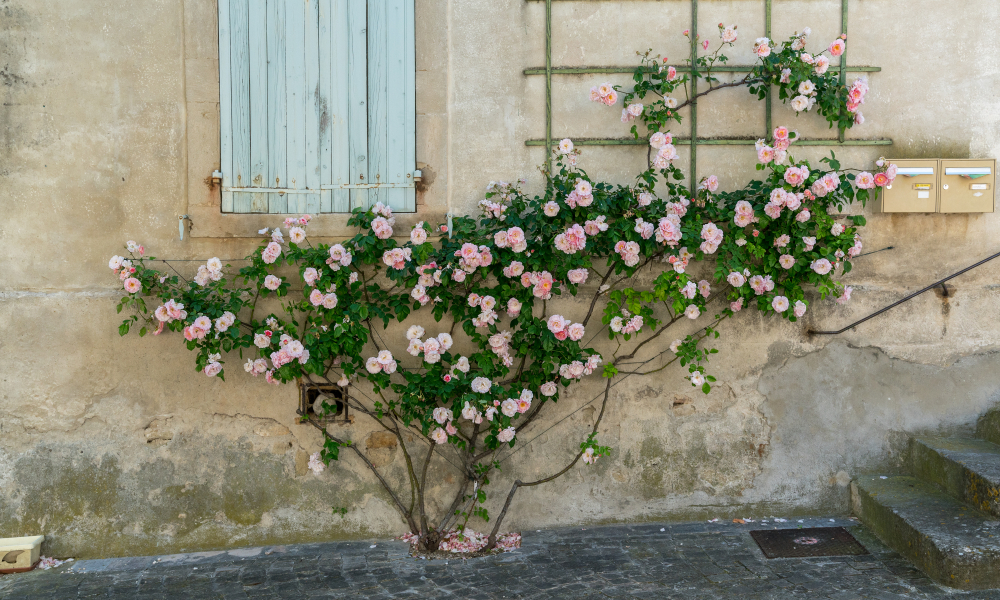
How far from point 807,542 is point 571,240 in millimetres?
2104

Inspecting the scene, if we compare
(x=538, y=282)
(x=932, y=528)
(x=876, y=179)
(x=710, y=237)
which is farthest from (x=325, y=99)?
(x=932, y=528)

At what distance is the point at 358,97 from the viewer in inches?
158

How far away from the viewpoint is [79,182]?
12.9 ft

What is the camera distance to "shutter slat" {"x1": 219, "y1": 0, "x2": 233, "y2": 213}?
13.0 feet

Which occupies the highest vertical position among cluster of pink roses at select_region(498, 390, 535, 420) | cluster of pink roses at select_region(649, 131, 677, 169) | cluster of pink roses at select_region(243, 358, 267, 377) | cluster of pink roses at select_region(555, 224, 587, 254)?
cluster of pink roses at select_region(649, 131, 677, 169)

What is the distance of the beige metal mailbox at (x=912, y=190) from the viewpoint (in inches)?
157

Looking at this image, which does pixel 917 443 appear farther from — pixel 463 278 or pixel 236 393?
pixel 236 393

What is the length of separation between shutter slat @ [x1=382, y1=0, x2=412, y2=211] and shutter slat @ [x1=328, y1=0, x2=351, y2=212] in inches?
9.1

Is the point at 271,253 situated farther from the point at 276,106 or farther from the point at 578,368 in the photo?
the point at 578,368

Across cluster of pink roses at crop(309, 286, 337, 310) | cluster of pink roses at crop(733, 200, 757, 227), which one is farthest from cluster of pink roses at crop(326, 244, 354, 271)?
cluster of pink roses at crop(733, 200, 757, 227)

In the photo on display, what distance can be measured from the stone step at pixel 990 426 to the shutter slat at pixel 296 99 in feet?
13.8

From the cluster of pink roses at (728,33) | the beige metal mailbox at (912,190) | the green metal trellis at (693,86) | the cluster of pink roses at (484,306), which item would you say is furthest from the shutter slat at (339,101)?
the beige metal mailbox at (912,190)

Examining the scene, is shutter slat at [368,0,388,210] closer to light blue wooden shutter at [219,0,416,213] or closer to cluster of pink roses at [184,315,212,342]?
light blue wooden shutter at [219,0,416,213]

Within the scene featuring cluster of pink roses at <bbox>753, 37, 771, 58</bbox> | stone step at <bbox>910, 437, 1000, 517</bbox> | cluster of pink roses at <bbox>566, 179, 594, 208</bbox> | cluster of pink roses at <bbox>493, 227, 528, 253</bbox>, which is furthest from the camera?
cluster of pink roses at <bbox>753, 37, 771, 58</bbox>
